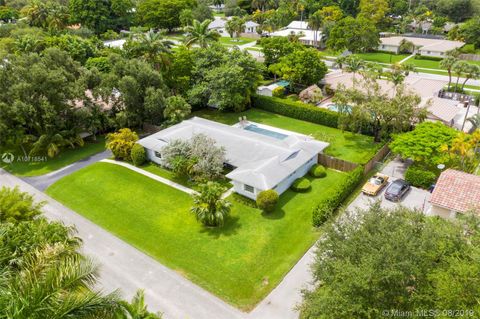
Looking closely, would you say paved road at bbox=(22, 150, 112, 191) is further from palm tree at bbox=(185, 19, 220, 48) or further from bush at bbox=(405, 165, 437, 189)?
bush at bbox=(405, 165, 437, 189)

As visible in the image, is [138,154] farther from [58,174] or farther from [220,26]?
[220,26]

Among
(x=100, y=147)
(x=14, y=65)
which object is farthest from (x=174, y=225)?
(x=14, y=65)

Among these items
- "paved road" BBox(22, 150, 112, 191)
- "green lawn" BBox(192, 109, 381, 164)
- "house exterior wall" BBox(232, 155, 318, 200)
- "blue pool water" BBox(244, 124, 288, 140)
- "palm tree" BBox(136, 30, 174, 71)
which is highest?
"palm tree" BBox(136, 30, 174, 71)

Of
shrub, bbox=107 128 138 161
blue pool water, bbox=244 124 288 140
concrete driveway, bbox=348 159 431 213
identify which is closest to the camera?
concrete driveway, bbox=348 159 431 213

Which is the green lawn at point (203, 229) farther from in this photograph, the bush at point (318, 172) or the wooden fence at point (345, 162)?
the wooden fence at point (345, 162)

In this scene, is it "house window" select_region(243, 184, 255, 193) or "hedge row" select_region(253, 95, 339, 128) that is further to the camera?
"hedge row" select_region(253, 95, 339, 128)

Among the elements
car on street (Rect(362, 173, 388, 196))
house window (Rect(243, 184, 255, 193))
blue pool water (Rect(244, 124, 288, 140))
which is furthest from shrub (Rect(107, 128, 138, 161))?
car on street (Rect(362, 173, 388, 196))

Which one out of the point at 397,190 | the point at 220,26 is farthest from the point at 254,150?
the point at 220,26

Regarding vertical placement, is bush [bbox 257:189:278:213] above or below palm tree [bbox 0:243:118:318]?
below
